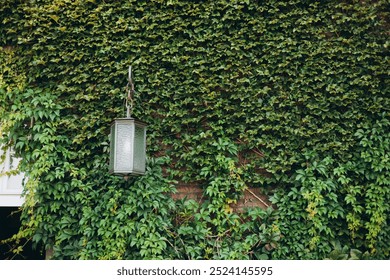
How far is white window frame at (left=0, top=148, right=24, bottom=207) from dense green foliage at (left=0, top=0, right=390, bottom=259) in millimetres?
364

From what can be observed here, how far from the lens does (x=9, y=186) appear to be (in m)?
4.79

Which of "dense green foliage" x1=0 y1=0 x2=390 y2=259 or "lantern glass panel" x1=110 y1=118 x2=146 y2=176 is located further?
"dense green foliage" x1=0 y1=0 x2=390 y2=259

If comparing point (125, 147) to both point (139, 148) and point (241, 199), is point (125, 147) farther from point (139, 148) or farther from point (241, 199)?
point (241, 199)

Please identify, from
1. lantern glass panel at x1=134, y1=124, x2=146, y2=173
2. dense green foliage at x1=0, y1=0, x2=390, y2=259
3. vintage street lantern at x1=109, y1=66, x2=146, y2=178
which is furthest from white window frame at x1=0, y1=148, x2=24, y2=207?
lantern glass panel at x1=134, y1=124, x2=146, y2=173

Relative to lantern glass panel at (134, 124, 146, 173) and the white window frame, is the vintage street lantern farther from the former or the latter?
the white window frame

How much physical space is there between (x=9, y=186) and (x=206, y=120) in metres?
2.49

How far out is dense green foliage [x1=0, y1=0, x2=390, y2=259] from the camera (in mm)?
4316

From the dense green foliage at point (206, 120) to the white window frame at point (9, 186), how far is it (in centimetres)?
36

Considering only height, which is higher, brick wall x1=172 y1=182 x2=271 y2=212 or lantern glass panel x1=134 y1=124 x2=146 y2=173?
lantern glass panel x1=134 y1=124 x2=146 y2=173

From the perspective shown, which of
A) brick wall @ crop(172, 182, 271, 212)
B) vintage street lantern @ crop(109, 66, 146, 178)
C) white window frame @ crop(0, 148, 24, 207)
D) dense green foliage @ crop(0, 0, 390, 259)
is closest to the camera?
vintage street lantern @ crop(109, 66, 146, 178)

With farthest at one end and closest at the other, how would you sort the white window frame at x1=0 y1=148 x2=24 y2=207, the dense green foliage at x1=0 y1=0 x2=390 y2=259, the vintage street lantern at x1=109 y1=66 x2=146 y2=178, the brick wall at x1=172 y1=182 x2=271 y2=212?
the white window frame at x1=0 y1=148 x2=24 y2=207 < the brick wall at x1=172 y1=182 x2=271 y2=212 < the dense green foliage at x1=0 y1=0 x2=390 y2=259 < the vintage street lantern at x1=109 y1=66 x2=146 y2=178

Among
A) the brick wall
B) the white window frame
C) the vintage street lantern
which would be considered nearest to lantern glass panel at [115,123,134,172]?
the vintage street lantern

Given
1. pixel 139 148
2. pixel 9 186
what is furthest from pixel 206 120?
pixel 9 186

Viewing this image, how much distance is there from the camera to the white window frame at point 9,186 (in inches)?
187
